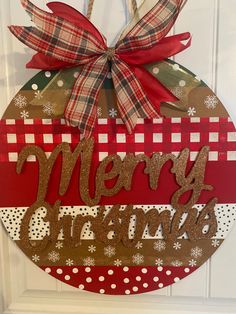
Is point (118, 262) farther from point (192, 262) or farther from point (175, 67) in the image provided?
point (175, 67)

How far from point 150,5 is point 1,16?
0.26 m

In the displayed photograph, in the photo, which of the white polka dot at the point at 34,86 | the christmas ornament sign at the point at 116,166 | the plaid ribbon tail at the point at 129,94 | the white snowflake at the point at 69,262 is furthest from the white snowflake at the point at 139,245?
the white polka dot at the point at 34,86

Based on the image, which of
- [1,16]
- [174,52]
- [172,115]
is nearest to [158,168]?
[172,115]

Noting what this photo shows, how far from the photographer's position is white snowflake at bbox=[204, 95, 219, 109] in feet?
2.14

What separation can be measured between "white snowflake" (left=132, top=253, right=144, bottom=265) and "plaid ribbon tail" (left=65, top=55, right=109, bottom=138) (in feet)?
0.83

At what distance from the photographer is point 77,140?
68 cm

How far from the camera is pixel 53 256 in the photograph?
71cm

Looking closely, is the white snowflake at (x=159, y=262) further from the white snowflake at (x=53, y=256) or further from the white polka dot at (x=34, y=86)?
the white polka dot at (x=34, y=86)

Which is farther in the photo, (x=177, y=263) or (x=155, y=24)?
(x=177, y=263)

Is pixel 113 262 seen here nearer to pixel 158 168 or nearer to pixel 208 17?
pixel 158 168

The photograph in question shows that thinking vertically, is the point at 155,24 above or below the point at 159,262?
above

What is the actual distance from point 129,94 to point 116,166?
130mm

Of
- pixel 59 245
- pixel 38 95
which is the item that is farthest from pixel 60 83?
pixel 59 245

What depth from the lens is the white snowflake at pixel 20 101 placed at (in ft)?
2.21
